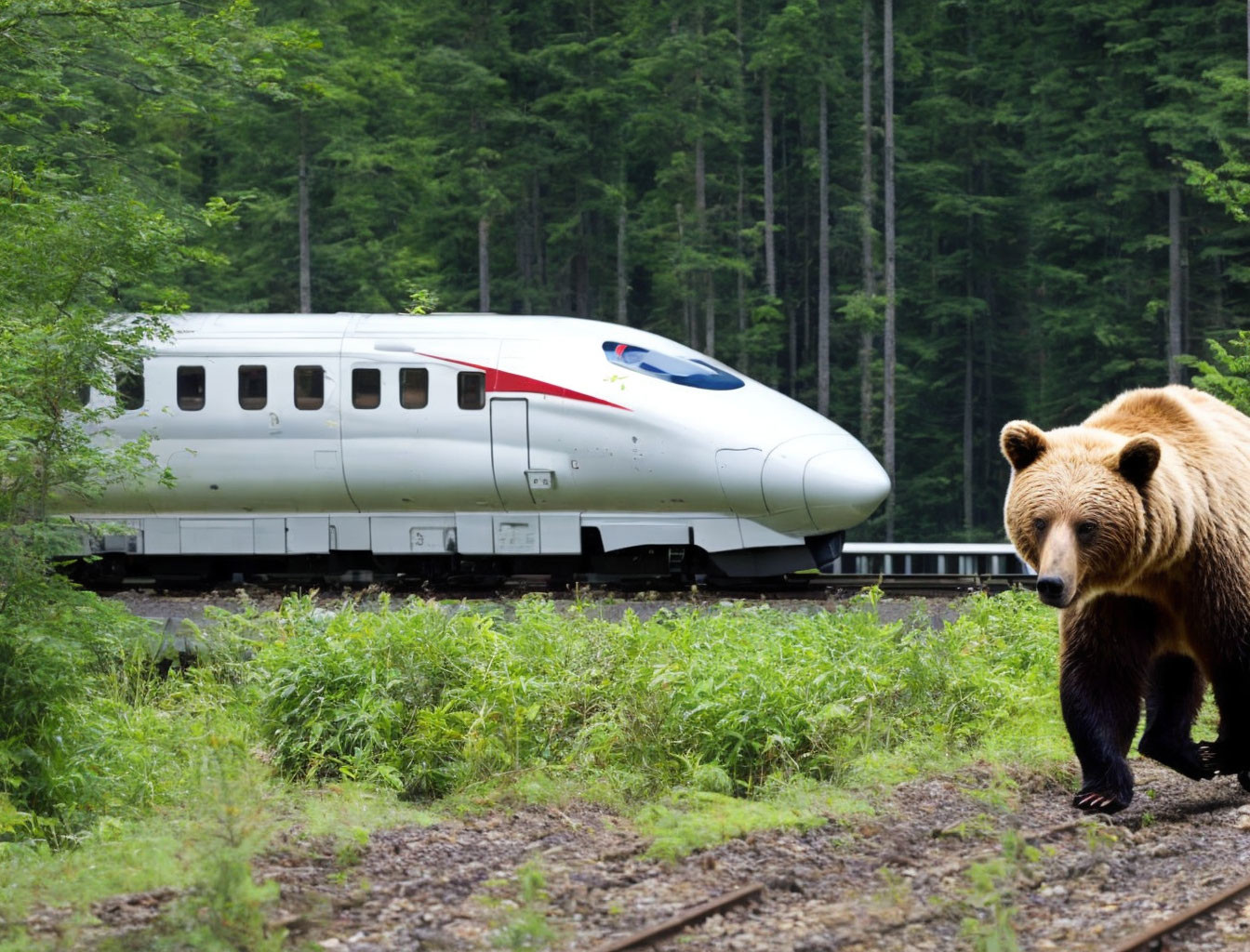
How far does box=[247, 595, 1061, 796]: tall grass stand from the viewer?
7.56 m

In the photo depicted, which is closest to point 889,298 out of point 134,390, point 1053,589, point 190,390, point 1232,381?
point 1232,381

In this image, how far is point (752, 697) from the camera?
7.86m

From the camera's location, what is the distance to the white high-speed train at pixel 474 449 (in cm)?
1398

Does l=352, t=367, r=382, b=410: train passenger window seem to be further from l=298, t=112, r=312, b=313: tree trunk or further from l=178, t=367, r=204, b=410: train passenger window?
l=298, t=112, r=312, b=313: tree trunk

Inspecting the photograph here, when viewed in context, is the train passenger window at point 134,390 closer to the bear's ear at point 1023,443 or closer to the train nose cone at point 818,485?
the train nose cone at point 818,485

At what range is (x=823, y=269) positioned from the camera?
1366 inches

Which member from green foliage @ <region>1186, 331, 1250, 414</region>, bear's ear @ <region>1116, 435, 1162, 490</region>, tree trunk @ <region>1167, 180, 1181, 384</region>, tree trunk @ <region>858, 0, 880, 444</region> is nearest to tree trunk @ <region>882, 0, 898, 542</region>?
tree trunk @ <region>858, 0, 880, 444</region>

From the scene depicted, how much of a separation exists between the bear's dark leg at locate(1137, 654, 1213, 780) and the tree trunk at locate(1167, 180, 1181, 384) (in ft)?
76.8

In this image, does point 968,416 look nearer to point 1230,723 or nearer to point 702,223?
point 702,223

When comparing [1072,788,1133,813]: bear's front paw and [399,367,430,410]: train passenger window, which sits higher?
[399,367,430,410]: train passenger window

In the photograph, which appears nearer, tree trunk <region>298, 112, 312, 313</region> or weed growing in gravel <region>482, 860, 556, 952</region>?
weed growing in gravel <region>482, 860, 556, 952</region>

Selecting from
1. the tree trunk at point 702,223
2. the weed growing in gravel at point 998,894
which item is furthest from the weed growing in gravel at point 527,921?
the tree trunk at point 702,223

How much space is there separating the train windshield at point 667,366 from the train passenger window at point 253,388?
3.47 meters

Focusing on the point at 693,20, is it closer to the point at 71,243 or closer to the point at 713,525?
the point at 713,525
